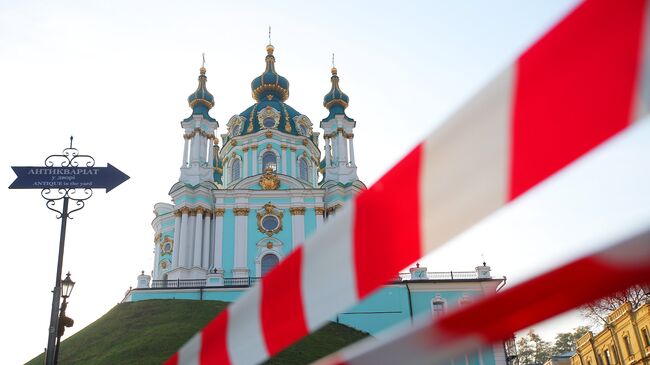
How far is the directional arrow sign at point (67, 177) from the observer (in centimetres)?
952

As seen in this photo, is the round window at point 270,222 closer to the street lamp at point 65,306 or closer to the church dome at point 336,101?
the church dome at point 336,101

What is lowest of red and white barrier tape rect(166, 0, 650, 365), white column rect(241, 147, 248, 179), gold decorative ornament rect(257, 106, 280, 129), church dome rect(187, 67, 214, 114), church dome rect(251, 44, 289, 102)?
red and white barrier tape rect(166, 0, 650, 365)

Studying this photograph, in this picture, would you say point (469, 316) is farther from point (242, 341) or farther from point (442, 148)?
point (242, 341)

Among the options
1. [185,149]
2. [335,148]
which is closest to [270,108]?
[335,148]

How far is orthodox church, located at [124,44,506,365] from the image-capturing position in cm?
3888

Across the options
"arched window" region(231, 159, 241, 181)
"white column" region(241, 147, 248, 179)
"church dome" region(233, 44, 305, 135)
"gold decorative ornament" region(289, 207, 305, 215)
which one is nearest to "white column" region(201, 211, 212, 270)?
"white column" region(241, 147, 248, 179)

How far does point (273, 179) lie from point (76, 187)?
3553 cm

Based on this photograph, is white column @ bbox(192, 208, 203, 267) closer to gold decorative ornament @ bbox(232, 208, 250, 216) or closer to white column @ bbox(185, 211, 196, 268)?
white column @ bbox(185, 211, 196, 268)

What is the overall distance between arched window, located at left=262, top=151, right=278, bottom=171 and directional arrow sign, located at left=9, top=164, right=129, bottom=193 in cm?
3772

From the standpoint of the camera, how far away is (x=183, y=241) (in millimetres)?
43281

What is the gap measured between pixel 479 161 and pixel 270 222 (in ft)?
141

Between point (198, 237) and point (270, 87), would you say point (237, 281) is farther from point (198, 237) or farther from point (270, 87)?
point (270, 87)

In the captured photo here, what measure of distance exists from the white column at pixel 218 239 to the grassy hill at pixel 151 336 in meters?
5.89

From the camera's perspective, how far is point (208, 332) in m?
2.58
